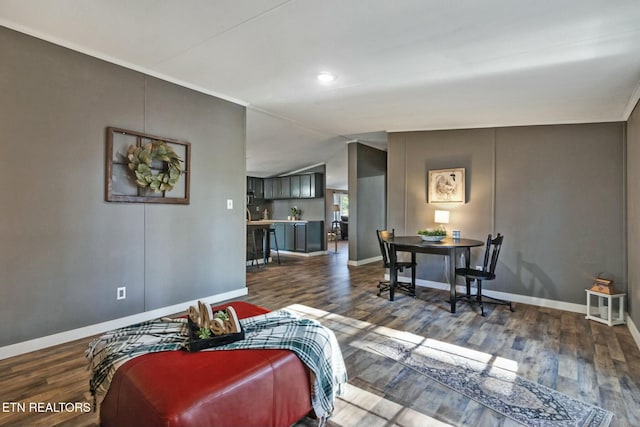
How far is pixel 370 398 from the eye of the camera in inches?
78.8

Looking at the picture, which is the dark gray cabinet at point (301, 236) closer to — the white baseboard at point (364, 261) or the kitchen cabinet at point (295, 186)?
the kitchen cabinet at point (295, 186)

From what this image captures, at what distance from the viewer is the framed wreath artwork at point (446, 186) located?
461 cm

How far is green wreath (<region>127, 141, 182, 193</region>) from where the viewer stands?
3.11 metres

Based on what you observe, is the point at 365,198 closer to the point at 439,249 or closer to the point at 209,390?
the point at 439,249

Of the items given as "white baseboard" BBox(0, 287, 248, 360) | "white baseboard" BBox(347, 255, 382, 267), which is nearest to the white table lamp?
"white baseboard" BBox(347, 255, 382, 267)

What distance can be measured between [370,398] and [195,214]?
2.76 m

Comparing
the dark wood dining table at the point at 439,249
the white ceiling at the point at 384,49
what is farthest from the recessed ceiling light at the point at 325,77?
the dark wood dining table at the point at 439,249

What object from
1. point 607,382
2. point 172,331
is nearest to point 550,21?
point 607,382

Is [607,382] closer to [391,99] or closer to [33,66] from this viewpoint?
[391,99]

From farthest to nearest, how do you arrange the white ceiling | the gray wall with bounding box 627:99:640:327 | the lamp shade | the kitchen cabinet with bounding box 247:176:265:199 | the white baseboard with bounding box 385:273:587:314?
the kitchen cabinet with bounding box 247:176:265:199, the lamp shade, the white baseboard with bounding box 385:273:587:314, the gray wall with bounding box 627:99:640:327, the white ceiling

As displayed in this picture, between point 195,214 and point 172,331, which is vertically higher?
point 195,214

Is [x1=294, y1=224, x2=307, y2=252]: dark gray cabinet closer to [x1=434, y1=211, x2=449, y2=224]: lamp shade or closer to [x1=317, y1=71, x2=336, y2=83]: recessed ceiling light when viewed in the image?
[x1=434, y1=211, x2=449, y2=224]: lamp shade

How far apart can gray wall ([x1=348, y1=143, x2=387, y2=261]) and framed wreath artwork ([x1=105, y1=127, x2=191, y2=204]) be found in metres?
3.91

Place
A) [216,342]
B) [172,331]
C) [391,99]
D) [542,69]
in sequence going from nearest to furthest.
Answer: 1. [216,342]
2. [172,331]
3. [542,69]
4. [391,99]
